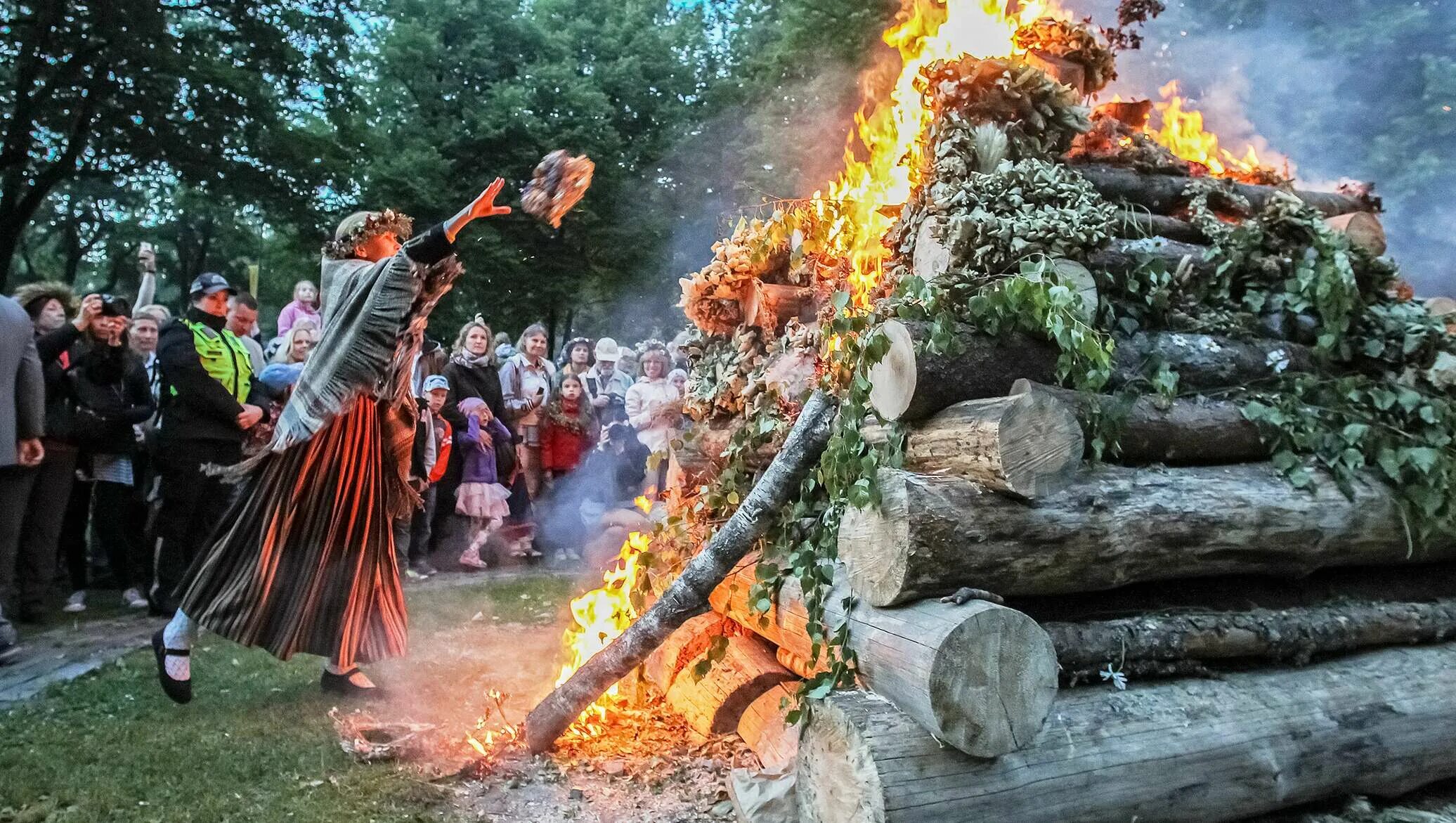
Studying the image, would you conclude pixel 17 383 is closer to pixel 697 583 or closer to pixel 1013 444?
pixel 697 583

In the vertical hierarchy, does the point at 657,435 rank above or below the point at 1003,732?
above

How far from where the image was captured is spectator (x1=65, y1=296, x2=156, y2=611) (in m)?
6.10

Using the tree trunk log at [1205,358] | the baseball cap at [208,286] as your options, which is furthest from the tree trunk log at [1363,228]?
the baseball cap at [208,286]

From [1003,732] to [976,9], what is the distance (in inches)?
156

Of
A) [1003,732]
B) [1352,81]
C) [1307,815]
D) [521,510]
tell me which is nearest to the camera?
[1003,732]

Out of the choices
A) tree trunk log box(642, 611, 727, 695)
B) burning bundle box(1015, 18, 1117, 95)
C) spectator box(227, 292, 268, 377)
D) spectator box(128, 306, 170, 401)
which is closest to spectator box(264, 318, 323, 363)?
spectator box(227, 292, 268, 377)

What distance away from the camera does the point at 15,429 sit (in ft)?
17.6

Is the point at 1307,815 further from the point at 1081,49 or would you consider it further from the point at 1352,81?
the point at 1352,81

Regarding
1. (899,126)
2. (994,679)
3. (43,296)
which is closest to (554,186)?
(899,126)

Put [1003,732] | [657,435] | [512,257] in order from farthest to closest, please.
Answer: [512,257] < [657,435] < [1003,732]

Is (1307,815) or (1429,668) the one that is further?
(1429,668)

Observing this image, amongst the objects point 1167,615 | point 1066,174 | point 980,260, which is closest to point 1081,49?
point 1066,174

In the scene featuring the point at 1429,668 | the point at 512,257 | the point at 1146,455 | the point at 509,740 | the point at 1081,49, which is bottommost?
the point at 509,740

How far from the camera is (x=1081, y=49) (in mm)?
5023
